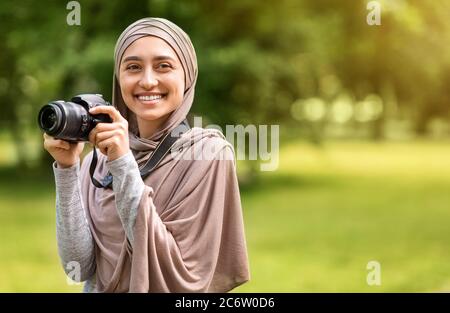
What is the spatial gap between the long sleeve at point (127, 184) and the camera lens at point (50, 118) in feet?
0.57

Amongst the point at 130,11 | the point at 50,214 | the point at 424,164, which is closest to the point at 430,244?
the point at 130,11

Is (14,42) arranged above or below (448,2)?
below

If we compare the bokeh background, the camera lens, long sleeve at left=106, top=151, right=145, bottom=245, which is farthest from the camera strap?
the bokeh background

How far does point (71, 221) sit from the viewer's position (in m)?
1.96

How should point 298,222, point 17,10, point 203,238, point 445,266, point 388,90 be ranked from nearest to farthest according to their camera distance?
1. point 203,238
2. point 445,266
3. point 17,10
4. point 298,222
5. point 388,90

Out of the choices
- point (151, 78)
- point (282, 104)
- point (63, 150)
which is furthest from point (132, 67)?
point (282, 104)

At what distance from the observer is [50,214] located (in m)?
14.0

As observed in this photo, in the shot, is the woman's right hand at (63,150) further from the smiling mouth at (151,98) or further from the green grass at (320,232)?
the green grass at (320,232)

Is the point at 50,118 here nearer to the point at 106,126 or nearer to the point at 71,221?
the point at 106,126

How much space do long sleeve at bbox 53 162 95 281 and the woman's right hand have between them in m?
0.02

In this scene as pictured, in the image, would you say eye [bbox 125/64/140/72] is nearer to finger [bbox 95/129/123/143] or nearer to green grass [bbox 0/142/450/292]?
finger [bbox 95/129/123/143]

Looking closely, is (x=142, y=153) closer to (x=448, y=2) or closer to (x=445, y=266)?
(x=445, y=266)

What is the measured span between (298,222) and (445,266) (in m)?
4.19

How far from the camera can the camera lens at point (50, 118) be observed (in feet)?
5.88
